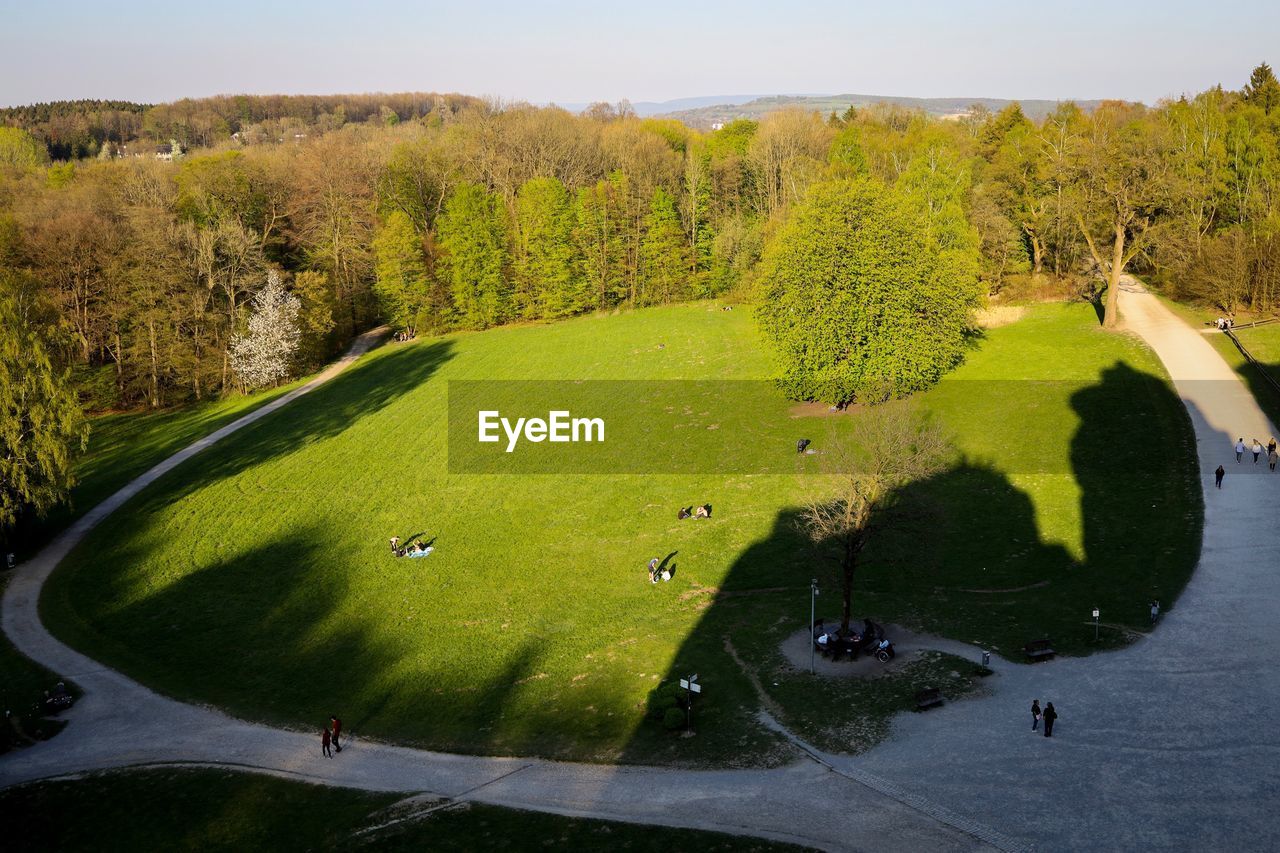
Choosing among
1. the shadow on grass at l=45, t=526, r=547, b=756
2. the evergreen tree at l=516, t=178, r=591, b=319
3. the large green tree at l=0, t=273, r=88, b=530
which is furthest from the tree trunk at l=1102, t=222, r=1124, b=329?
the large green tree at l=0, t=273, r=88, b=530

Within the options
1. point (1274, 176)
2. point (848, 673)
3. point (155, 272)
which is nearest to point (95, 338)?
point (155, 272)

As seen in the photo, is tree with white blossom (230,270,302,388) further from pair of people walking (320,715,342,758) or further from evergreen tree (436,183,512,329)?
pair of people walking (320,715,342,758)

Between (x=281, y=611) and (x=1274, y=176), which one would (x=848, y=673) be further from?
(x=1274, y=176)

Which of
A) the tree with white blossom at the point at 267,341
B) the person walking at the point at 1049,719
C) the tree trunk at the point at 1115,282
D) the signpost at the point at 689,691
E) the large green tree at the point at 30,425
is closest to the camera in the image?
the person walking at the point at 1049,719

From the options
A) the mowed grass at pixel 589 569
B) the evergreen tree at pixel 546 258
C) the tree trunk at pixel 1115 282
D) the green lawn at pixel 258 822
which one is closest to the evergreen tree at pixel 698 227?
the evergreen tree at pixel 546 258

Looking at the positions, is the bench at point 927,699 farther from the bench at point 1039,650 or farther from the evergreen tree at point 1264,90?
the evergreen tree at point 1264,90

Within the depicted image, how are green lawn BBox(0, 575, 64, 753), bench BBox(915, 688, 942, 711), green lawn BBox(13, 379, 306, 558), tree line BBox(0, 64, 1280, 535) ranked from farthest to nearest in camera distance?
tree line BBox(0, 64, 1280, 535)
green lawn BBox(13, 379, 306, 558)
green lawn BBox(0, 575, 64, 753)
bench BBox(915, 688, 942, 711)

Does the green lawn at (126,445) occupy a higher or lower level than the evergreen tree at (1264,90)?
lower
